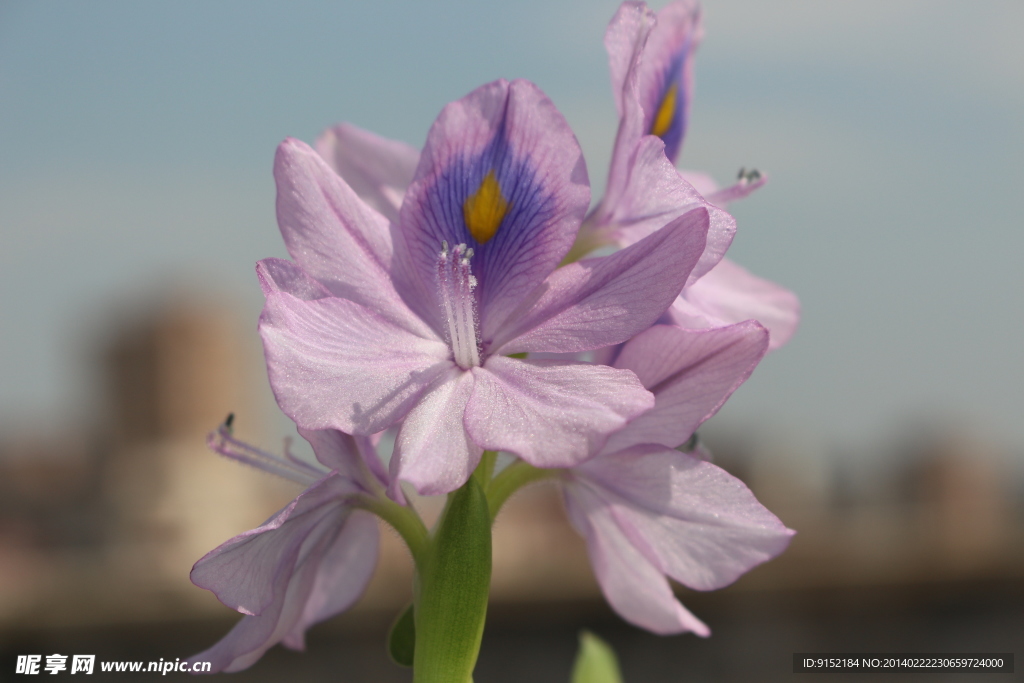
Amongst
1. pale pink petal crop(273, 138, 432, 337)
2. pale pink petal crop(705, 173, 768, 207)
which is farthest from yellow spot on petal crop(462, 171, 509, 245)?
pale pink petal crop(705, 173, 768, 207)

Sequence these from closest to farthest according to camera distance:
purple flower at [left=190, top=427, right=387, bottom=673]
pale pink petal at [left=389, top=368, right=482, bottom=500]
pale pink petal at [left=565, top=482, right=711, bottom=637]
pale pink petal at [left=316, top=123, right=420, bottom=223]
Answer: pale pink petal at [left=389, top=368, right=482, bottom=500], purple flower at [left=190, top=427, right=387, bottom=673], pale pink petal at [left=565, top=482, right=711, bottom=637], pale pink petal at [left=316, top=123, right=420, bottom=223]

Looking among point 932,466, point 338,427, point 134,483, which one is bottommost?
point 134,483

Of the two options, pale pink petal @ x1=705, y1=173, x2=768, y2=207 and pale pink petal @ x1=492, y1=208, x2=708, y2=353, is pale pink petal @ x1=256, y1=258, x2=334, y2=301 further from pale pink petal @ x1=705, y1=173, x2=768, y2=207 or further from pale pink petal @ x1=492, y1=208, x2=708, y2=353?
pale pink petal @ x1=705, y1=173, x2=768, y2=207

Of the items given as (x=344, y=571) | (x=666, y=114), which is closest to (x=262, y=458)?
(x=344, y=571)

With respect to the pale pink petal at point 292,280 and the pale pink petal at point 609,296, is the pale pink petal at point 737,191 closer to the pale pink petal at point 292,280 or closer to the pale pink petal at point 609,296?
the pale pink petal at point 609,296

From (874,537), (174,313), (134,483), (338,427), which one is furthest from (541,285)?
(174,313)

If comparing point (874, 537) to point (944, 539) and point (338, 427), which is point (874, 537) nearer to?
point (944, 539)

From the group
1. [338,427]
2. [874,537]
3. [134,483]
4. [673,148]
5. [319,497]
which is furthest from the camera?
[134,483]
